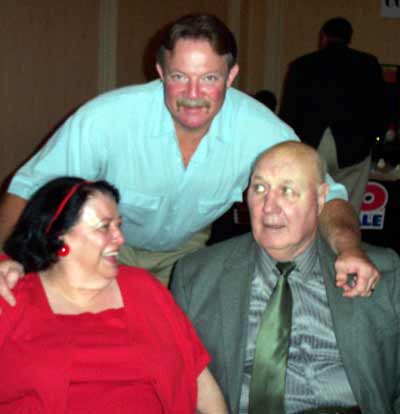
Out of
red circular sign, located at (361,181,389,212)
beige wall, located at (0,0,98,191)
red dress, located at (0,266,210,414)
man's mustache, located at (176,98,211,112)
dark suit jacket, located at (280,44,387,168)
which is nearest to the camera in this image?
red dress, located at (0,266,210,414)

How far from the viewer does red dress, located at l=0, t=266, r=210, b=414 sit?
159 cm

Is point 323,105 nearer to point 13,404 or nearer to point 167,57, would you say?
point 167,57

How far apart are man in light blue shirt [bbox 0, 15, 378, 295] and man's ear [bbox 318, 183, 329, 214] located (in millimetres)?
49

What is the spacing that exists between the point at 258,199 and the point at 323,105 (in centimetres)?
238

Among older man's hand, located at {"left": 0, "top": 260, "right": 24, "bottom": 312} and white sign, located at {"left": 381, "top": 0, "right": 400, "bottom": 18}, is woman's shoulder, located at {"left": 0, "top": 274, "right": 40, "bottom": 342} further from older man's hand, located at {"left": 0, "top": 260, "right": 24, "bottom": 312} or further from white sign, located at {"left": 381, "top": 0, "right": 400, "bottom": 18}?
white sign, located at {"left": 381, "top": 0, "right": 400, "bottom": 18}

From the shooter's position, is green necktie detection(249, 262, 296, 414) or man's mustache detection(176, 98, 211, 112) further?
man's mustache detection(176, 98, 211, 112)

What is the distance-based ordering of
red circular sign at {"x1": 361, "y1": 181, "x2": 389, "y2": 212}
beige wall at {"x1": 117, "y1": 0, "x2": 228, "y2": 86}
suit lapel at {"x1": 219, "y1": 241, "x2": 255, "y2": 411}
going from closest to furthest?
suit lapel at {"x1": 219, "y1": 241, "x2": 255, "y2": 411} → red circular sign at {"x1": 361, "y1": 181, "x2": 389, "y2": 212} → beige wall at {"x1": 117, "y1": 0, "x2": 228, "y2": 86}

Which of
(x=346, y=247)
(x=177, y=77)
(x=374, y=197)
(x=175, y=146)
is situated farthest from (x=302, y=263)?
(x=374, y=197)

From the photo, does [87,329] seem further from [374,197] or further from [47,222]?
[374,197]

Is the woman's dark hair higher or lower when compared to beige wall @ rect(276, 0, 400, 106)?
lower

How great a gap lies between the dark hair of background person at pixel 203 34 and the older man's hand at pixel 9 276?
0.84 m

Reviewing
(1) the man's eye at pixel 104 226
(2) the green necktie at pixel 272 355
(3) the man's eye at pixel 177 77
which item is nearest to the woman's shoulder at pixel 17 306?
(1) the man's eye at pixel 104 226

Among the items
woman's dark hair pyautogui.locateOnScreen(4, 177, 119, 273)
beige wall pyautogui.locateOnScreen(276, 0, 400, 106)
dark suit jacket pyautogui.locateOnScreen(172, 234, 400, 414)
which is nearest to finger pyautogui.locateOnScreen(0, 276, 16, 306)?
woman's dark hair pyautogui.locateOnScreen(4, 177, 119, 273)

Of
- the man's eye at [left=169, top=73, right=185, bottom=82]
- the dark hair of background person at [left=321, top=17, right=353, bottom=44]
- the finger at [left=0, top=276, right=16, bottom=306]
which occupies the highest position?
the dark hair of background person at [left=321, top=17, right=353, bottom=44]
